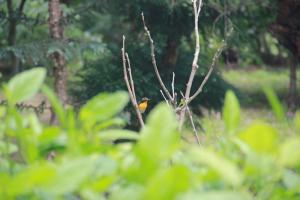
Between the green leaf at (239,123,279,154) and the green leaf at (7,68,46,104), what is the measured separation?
0.31 metres

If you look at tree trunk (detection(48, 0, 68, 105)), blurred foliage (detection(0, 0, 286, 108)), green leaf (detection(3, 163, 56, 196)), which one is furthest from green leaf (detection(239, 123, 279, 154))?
blurred foliage (detection(0, 0, 286, 108))

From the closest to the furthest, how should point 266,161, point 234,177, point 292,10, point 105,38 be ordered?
point 234,177 → point 266,161 → point 292,10 → point 105,38

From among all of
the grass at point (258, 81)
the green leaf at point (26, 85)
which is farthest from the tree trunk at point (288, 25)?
the green leaf at point (26, 85)

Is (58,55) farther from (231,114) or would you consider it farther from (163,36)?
(231,114)

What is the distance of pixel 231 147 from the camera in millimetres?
915

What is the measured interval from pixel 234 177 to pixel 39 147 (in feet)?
1.13

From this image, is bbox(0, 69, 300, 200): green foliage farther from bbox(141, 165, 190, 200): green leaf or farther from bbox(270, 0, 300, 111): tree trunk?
bbox(270, 0, 300, 111): tree trunk

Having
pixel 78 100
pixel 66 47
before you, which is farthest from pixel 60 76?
pixel 78 100

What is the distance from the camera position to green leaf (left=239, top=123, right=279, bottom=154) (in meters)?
0.70

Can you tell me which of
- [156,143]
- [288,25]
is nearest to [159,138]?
[156,143]

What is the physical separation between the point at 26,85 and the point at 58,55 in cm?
406

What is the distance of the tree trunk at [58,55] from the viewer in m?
4.84

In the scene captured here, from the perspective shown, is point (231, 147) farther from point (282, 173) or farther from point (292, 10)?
point (292, 10)

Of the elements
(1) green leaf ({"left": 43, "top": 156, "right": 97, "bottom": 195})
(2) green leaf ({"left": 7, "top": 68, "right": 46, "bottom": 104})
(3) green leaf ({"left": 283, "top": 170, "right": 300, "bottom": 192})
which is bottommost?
(3) green leaf ({"left": 283, "top": 170, "right": 300, "bottom": 192})
